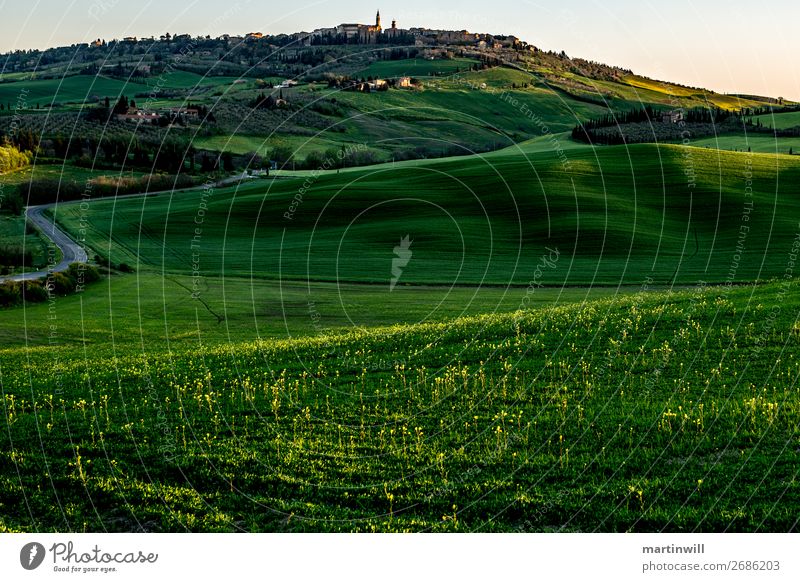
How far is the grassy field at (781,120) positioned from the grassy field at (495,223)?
40949 mm

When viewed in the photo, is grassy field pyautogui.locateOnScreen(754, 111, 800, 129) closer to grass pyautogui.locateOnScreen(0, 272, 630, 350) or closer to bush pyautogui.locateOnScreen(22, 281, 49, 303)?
grass pyautogui.locateOnScreen(0, 272, 630, 350)

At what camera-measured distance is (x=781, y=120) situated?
142500mm

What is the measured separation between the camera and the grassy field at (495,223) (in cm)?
6450

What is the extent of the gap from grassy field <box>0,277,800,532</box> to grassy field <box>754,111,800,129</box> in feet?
399

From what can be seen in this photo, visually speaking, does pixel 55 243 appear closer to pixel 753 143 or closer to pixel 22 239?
pixel 22 239

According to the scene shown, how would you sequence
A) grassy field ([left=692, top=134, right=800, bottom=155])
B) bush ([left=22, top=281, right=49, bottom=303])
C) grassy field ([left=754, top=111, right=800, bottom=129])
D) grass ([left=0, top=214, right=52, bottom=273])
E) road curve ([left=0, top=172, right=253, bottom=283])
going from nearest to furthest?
bush ([left=22, top=281, right=49, bottom=303]) → road curve ([left=0, top=172, right=253, bottom=283]) → grass ([left=0, top=214, right=52, bottom=273]) → grassy field ([left=692, top=134, right=800, bottom=155]) → grassy field ([left=754, top=111, right=800, bottom=129])

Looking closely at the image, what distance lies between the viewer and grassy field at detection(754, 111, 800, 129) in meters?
137

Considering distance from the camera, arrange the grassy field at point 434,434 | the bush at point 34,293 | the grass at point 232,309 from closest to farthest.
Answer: the grassy field at point 434,434, the grass at point 232,309, the bush at point 34,293

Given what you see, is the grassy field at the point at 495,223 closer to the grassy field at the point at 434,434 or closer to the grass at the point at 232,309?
the grass at the point at 232,309

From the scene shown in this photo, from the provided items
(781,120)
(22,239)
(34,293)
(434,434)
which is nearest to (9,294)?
(34,293)

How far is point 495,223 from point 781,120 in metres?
84.3

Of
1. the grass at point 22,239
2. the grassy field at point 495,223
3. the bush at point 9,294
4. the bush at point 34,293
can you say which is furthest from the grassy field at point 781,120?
the bush at point 9,294

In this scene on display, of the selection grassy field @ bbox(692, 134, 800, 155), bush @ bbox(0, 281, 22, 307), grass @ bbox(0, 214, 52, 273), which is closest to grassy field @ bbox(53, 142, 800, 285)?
grass @ bbox(0, 214, 52, 273)
